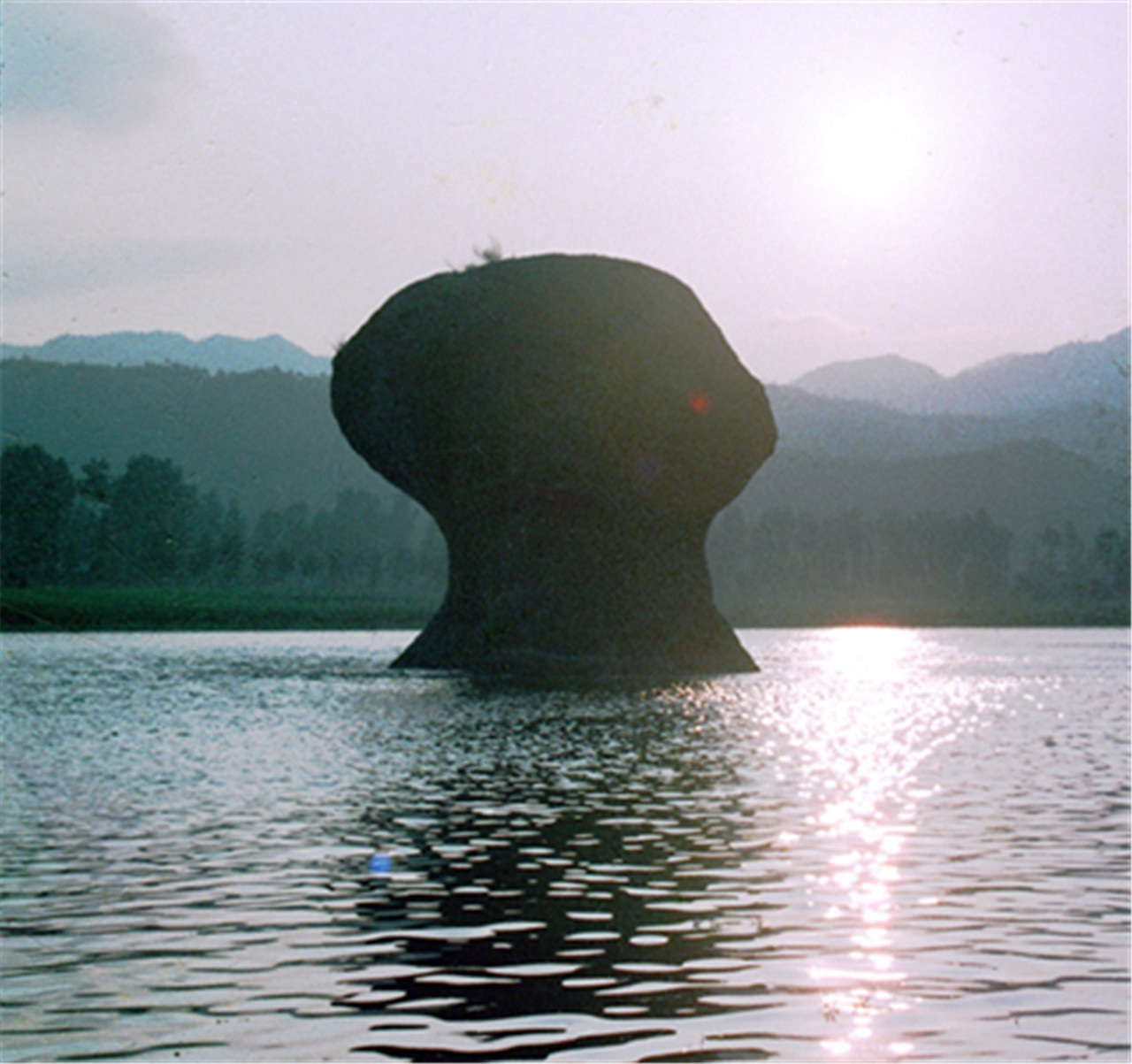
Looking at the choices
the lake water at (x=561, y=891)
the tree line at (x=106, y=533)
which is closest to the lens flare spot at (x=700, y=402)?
the lake water at (x=561, y=891)

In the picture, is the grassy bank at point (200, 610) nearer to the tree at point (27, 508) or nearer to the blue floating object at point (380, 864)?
the tree at point (27, 508)

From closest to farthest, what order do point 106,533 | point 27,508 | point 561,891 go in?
point 561,891, point 27,508, point 106,533

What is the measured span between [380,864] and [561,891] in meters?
2.55

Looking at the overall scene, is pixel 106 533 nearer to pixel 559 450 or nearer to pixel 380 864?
pixel 559 450

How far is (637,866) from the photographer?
18062mm

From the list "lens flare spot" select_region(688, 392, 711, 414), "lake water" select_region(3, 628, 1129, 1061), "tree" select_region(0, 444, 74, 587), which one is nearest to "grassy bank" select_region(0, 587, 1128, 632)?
"tree" select_region(0, 444, 74, 587)

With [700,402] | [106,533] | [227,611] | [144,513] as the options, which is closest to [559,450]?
[700,402]

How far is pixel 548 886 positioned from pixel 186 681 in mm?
41132

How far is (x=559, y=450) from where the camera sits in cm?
6500

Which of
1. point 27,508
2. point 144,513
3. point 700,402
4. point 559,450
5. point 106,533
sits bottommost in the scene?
point 106,533

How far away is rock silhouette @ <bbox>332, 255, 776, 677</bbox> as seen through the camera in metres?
65.1

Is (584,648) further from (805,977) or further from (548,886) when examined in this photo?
(805,977)

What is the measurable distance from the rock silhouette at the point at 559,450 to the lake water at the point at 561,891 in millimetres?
26584

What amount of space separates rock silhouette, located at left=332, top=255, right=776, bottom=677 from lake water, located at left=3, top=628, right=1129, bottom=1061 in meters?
26.6
